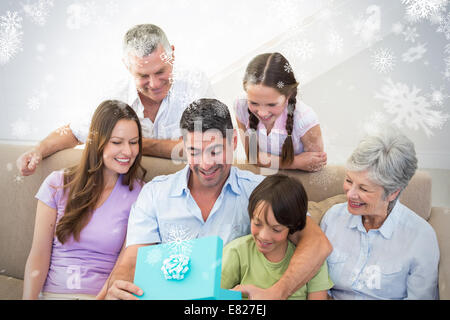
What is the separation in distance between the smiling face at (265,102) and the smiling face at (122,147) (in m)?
0.36

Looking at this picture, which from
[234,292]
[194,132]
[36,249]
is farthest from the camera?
[36,249]

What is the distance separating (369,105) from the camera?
1.13 metres

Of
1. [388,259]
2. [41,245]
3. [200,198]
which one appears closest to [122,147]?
[200,198]

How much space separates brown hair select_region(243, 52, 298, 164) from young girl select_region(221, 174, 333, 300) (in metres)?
0.23

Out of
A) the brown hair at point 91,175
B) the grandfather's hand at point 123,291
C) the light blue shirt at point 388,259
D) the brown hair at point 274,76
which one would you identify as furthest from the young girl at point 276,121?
the grandfather's hand at point 123,291

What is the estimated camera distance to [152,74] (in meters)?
1.23

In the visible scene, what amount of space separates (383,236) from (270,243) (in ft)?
0.99

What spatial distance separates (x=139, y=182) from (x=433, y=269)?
0.86 meters

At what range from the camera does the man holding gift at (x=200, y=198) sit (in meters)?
1.11

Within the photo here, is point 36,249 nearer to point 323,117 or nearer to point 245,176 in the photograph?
point 245,176
